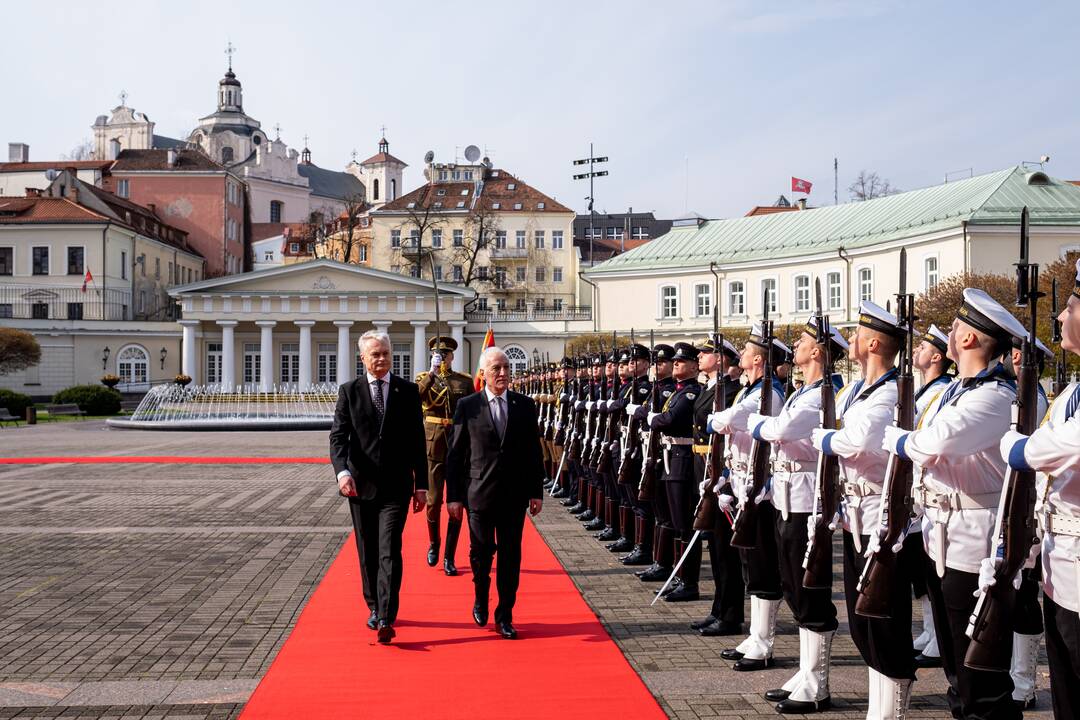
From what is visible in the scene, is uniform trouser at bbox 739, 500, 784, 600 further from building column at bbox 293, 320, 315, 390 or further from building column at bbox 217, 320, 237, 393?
building column at bbox 217, 320, 237, 393

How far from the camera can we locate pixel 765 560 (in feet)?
21.6

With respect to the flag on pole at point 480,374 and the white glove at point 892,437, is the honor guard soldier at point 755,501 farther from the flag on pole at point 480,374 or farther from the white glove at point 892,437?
the flag on pole at point 480,374

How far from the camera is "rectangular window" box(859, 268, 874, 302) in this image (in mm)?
49312

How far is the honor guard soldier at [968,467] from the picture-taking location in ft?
15.0

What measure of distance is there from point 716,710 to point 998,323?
2.44 meters

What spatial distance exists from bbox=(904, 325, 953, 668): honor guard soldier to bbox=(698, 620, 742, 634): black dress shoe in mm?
1170

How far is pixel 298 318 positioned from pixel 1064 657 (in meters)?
63.6

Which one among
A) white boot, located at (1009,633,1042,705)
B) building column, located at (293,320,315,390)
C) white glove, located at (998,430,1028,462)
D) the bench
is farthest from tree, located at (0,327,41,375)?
white glove, located at (998,430,1028,462)

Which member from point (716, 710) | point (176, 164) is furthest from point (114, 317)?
point (716, 710)

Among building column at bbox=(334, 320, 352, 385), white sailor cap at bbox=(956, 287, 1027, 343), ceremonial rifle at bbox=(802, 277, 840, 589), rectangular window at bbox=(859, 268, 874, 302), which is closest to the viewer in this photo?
white sailor cap at bbox=(956, 287, 1027, 343)

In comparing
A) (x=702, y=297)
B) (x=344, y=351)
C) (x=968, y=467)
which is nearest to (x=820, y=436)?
(x=968, y=467)

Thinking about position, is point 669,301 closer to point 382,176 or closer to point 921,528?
point 921,528

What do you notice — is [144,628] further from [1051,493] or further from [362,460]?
[1051,493]

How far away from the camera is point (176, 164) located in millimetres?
83062
